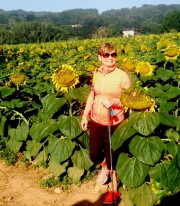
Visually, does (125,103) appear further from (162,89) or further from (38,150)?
(38,150)

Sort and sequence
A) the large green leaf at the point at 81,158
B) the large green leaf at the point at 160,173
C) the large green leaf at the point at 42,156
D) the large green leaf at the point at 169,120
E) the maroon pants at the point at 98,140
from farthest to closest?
the large green leaf at the point at 42,156 → the large green leaf at the point at 81,158 → the maroon pants at the point at 98,140 → the large green leaf at the point at 160,173 → the large green leaf at the point at 169,120

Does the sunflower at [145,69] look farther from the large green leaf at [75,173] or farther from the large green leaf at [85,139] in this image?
the large green leaf at [75,173]

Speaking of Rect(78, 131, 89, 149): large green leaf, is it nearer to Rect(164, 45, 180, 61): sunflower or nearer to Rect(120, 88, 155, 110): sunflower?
Rect(120, 88, 155, 110): sunflower

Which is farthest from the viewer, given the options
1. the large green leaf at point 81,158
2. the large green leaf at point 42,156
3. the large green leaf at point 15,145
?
Result: the large green leaf at point 15,145

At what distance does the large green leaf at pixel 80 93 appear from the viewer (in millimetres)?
3309

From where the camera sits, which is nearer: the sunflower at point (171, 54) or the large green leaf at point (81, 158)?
the large green leaf at point (81, 158)

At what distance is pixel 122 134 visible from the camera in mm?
2826

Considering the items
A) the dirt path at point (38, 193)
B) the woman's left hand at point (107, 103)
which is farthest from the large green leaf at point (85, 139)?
the woman's left hand at point (107, 103)

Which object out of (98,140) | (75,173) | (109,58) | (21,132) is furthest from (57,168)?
(109,58)

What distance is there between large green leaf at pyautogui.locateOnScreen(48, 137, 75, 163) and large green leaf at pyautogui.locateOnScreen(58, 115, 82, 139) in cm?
16

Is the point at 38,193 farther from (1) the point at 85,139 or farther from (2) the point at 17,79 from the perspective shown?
(2) the point at 17,79

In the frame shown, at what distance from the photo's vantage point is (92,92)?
10.9ft

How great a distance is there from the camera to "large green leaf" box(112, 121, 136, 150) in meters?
2.79

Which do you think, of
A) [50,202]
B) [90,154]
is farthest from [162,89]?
[50,202]
